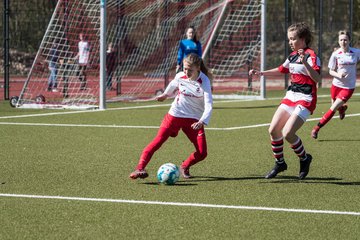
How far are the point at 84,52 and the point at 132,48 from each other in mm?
3034

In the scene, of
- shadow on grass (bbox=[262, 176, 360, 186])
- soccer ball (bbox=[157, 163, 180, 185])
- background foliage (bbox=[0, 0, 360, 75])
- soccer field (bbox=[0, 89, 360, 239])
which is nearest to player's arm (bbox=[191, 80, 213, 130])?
soccer ball (bbox=[157, 163, 180, 185])

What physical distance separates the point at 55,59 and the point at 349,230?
52.8 feet

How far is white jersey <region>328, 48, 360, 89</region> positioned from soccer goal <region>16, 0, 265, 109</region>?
263 inches

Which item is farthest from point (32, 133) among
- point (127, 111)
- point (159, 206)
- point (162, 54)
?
point (162, 54)

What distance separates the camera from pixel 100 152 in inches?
481

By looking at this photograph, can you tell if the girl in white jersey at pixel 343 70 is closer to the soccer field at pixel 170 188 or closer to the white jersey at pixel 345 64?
the white jersey at pixel 345 64

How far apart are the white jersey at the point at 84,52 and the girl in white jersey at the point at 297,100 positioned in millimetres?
12755

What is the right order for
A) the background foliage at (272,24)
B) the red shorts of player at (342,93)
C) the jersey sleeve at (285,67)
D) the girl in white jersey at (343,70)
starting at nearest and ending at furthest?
the jersey sleeve at (285,67)
the girl in white jersey at (343,70)
the red shorts of player at (342,93)
the background foliage at (272,24)

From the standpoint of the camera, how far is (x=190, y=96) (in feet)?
32.7

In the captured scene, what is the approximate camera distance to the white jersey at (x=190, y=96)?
9.95m

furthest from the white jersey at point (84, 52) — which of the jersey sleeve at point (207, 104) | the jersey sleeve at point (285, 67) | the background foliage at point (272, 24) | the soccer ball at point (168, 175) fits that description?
the soccer ball at point (168, 175)

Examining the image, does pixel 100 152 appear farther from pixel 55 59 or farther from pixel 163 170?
pixel 55 59

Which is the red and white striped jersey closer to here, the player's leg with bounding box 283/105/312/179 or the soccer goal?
the player's leg with bounding box 283/105/312/179

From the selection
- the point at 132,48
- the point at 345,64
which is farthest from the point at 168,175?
the point at 132,48
